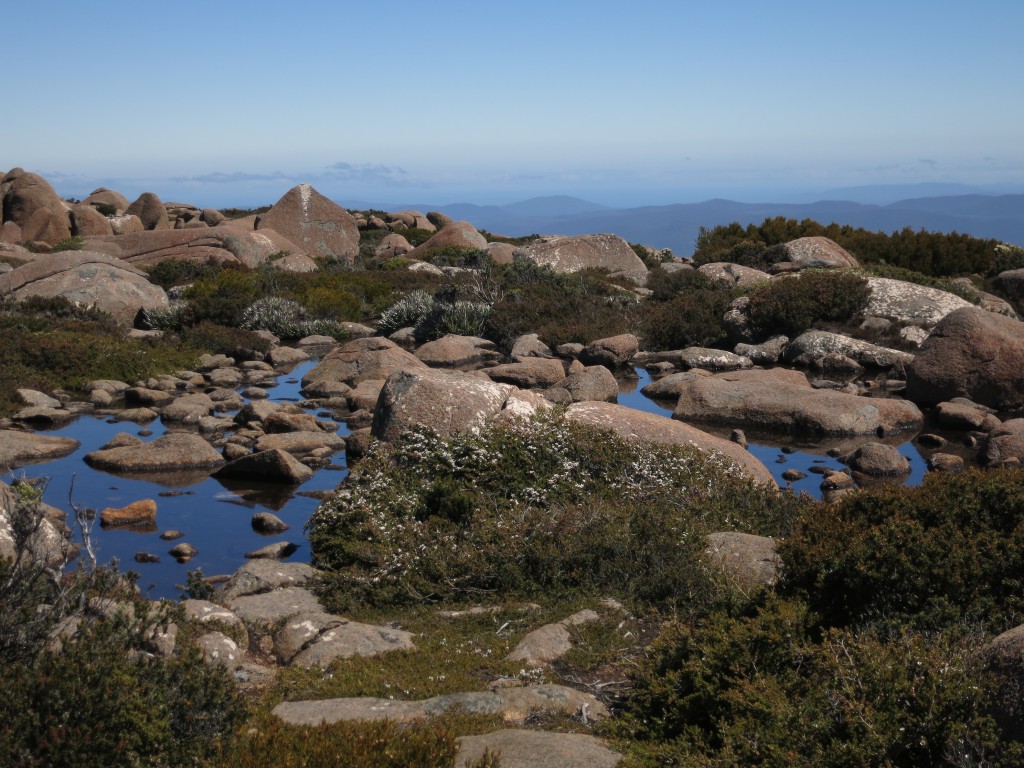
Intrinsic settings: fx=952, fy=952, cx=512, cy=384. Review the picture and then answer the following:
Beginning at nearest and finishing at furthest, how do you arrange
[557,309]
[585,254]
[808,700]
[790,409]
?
[808,700]
[790,409]
[557,309]
[585,254]

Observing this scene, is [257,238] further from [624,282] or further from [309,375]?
[309,375]

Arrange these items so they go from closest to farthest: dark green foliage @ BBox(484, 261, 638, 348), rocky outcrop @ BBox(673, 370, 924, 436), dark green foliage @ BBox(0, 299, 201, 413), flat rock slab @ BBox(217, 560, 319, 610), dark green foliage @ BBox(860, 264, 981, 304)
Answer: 1. flat rock slab @ BBox(217, 560, 319, 610)
2. rocky outcrop @ BBox(673, 370, 924, 436)
3. dark green foliage @ BBox(0, 299, 201, 413)
4. dark green foliage @ BBox(484, 261, 638, 348)
5. dark green foliage @ BBox(860, 264, 981, 304)

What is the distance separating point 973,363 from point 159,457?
49.8 feet

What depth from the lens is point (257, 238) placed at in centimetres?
3947

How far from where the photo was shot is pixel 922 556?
21.9 feet

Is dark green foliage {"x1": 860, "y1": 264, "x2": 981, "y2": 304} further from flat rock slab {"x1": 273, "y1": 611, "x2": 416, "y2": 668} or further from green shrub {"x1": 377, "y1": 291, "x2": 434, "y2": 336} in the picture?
flat rock slab {"x1": 273, "y1": 611, "x2": 416, "y2": 668}

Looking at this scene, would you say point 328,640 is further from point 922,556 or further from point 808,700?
point 922,556

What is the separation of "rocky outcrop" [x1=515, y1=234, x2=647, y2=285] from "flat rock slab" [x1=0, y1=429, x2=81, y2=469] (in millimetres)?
24620

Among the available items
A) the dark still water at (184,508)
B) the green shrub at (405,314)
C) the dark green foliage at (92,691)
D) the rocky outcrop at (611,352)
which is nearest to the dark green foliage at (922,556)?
the dark green foliage at (92,691)

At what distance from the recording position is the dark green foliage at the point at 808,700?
493cm

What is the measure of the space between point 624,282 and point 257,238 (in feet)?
50.9

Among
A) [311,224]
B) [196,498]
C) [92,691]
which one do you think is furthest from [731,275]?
[92,691]

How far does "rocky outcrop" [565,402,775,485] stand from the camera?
491 inches

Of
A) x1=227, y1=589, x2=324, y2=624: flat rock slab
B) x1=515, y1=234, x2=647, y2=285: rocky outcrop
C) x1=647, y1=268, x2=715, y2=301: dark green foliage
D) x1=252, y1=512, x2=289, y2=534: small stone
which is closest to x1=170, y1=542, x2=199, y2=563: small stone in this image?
x1=252, y1=512, x2=289, y2=534: small stone
